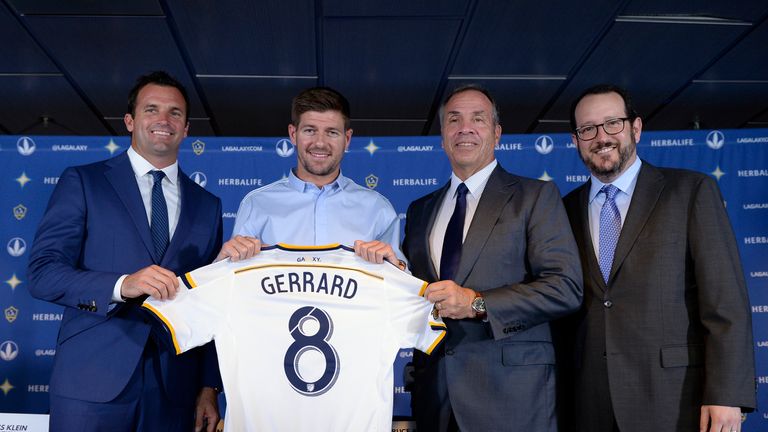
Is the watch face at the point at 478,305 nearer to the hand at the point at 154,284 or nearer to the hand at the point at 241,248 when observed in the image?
the hand at the point at 241,248

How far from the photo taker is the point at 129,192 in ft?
8.42

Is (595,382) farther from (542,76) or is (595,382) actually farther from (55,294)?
(542,76)

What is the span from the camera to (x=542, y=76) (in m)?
5.08

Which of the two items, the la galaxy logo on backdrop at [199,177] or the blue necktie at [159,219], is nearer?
the blue necktie at [159,219]

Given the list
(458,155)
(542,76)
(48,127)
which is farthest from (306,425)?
(48,127)

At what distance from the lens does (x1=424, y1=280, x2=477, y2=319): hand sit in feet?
7.09

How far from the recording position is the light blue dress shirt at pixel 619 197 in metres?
2.61

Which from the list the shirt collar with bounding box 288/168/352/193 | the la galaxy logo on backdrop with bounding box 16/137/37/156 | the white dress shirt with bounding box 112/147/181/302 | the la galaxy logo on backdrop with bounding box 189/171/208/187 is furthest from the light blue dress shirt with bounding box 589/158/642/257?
the la galaxy logo on backdrop with bounding box 16/137/37/156

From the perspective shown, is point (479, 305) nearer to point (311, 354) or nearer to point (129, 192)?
point (311, 354)

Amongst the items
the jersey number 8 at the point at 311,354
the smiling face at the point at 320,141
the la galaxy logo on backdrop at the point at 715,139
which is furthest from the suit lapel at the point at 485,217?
the la galaxy logo on backdrop at the point at 715,139

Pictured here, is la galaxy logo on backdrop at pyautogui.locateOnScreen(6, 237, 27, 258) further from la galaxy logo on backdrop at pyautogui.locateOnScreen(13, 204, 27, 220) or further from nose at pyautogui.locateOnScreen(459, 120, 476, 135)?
nose at pyautogui.locateOnScreen(459, 120, 476, 135)

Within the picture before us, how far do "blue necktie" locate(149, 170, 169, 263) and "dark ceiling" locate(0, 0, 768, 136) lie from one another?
1771mm

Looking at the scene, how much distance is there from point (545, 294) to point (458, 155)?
27.6 inches

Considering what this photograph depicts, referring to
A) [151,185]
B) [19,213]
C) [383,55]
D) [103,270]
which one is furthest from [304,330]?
[19,213]
